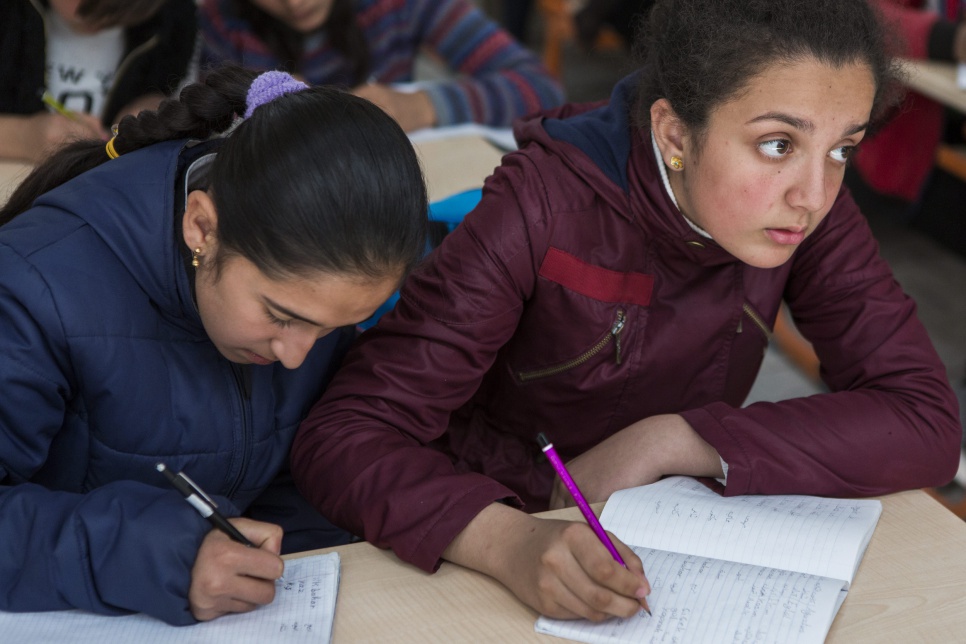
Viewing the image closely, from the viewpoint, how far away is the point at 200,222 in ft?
3.35

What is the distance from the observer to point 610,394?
1374mm

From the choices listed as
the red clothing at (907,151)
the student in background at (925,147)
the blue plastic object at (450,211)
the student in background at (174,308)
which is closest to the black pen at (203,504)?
the student in background at (174,308)

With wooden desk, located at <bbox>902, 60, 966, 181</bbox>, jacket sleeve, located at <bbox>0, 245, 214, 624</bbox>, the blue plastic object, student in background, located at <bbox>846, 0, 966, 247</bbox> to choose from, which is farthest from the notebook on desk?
student in background, located at <bbox>846, 0, 966, 247</bbox>

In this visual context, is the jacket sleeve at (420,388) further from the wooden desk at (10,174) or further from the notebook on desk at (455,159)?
the wooden desk at (10,174)

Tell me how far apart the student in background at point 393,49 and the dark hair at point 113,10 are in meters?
→ 0.35

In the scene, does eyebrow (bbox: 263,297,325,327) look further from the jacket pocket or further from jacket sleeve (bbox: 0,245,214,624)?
the jacket pocket

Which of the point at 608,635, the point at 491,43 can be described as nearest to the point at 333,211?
→ the point at 608,635

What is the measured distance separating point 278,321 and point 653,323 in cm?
53

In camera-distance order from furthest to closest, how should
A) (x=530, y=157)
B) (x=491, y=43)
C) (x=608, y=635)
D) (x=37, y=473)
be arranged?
(x=491, y=43)
(x=530, y=157)
(x=37, y=473)
(x=608, y=635)

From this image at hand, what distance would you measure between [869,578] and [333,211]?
0.62m

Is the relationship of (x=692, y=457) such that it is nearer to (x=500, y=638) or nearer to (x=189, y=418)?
(x=500, y=638)

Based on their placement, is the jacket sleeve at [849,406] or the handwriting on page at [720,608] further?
the jacket sleeve at [849,406]

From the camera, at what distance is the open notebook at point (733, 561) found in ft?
3.03

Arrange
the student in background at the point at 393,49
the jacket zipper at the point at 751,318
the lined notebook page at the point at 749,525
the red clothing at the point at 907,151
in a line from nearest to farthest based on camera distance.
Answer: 1. the lined notebook page at the point at 749,525
2. the jacket zipper at the point at 751,318
3. the student in background at the point at 393,49
4. the red clothing at the point at 907,151
